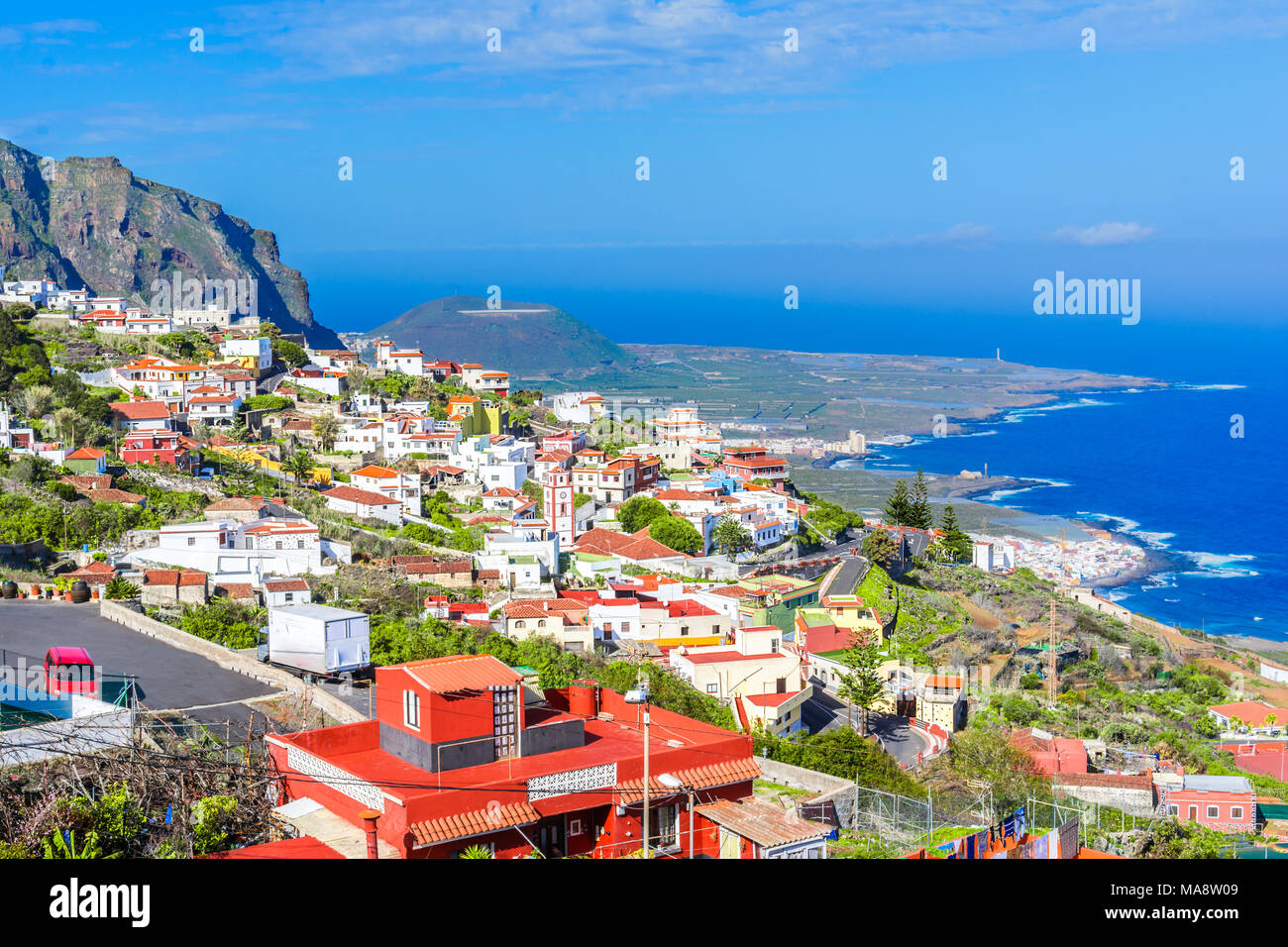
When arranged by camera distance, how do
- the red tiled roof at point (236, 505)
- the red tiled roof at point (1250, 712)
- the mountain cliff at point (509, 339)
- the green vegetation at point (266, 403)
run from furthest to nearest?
the mountain cliff at point (509, 339), the green vegetation at point (266, 403), the red tiled roof at point (236, 505), the red tiled roof at point (1250, 712)

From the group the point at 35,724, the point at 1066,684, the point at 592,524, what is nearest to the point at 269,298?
the point at 592,524

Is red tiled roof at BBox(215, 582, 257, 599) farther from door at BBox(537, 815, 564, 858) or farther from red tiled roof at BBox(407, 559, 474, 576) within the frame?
door at BBox(537, 815, 564, 858)

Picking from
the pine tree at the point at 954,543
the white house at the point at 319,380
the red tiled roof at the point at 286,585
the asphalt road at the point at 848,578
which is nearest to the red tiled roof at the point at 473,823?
the red tiled roof at the point at 286,585

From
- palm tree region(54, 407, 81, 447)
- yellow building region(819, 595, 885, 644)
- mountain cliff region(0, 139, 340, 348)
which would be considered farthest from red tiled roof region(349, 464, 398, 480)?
mountain cliff region(0, 139, 340, 348)

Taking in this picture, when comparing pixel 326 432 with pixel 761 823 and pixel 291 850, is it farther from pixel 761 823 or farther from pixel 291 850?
pixel 291 850

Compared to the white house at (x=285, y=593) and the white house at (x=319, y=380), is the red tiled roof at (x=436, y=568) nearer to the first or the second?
the white house at (x=285, y=593)
